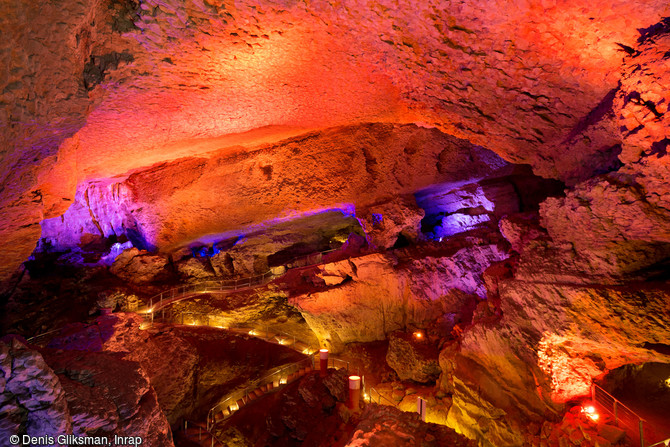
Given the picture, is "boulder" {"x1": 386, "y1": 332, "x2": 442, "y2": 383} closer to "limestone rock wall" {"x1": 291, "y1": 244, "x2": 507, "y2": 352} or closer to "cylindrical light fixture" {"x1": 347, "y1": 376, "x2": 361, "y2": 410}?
"limestone rock wall" {"x1": 291, "y1": 244, "x2": 507, "y2": 352}

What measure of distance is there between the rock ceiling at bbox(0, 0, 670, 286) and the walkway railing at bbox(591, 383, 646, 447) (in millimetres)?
4035

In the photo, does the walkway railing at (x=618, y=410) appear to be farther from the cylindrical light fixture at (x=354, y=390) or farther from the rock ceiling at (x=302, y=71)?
the cylindrical light fixture at (x=354, y=390)

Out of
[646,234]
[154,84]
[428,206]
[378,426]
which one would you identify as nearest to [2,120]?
[154,84]

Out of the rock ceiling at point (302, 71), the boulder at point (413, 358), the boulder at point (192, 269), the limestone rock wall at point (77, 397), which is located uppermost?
the rock ceiling at point (302, 71)

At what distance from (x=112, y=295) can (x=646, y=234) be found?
1675 centimetres

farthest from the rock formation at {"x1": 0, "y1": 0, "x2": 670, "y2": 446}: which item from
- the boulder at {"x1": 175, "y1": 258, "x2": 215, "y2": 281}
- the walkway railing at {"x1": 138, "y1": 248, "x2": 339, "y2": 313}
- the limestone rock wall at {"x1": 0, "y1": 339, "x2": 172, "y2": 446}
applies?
the boulder at {"x1": 175, "y1": 258, "x2": 215, "y2": 281}

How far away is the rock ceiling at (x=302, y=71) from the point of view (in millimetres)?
3387

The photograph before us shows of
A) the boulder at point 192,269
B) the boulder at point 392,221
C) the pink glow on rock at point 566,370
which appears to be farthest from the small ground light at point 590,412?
the boulder at point 192,269

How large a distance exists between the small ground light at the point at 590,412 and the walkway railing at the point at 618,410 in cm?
18

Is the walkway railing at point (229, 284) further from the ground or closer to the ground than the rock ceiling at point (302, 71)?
closer to the ground

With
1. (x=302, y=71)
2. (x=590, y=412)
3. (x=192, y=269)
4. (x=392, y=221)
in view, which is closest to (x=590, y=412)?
(x=590, y=412)

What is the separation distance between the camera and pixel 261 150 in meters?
11.4

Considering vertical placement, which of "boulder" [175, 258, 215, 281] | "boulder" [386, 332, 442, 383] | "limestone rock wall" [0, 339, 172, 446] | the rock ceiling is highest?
the rock ceiling

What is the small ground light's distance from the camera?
607 cm
